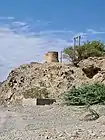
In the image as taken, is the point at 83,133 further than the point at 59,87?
No

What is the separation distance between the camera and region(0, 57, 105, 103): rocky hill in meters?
40.0

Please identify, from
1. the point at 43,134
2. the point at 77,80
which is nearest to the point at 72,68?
the point at 77,80

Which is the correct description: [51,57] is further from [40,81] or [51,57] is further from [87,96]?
[87,96]

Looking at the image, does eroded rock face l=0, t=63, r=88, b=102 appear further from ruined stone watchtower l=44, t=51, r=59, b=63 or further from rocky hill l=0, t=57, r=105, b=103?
ruined stone watchtower l=44, t=51, r=59, b=63

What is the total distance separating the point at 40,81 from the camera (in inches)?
1774

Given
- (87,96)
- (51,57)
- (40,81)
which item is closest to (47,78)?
(40,81)

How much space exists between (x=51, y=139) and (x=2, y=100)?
35978 millimetres

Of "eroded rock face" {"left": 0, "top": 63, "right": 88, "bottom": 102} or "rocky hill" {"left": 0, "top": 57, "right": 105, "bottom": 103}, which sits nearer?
"rocky hill" {"left": 0, "top": 57, "right": 105, "bottom": 103}

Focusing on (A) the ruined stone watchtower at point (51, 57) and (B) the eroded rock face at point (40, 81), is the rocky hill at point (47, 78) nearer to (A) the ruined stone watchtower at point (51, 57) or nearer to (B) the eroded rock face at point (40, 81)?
(B) the eroded rock face at point (40, 81)

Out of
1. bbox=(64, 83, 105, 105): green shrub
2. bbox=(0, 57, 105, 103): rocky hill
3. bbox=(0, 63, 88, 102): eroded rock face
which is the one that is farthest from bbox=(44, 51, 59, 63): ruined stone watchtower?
bbox=(64, 83, 105, 105): green shrub

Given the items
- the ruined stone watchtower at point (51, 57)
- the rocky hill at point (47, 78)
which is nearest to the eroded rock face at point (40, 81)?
the rocky hill at point (47, 78)

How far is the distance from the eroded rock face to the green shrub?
10193mm

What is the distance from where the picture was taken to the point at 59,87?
43.2 m

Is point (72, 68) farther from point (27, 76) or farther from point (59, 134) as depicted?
point (59, 134)
